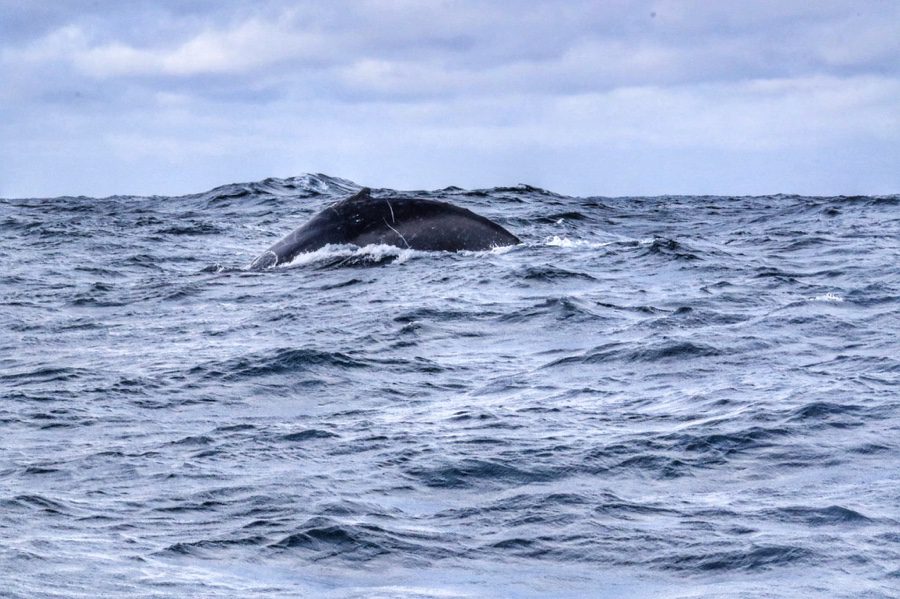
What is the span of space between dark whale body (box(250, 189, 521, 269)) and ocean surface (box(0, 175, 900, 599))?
273mm

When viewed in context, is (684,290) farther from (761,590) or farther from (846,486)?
(761,590)

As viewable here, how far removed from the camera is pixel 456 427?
36.6 ft

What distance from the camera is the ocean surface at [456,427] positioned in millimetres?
7766

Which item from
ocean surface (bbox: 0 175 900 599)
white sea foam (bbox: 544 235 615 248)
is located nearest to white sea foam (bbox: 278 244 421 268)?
ocean surface (bbox: 0 175 900 599)

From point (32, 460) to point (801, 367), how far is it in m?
7.18

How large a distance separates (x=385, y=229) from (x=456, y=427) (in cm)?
961

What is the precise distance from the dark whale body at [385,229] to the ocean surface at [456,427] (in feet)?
0.89

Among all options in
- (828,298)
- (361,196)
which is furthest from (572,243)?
(828,298)

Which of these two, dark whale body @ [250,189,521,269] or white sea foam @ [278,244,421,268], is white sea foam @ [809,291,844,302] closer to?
dark whale body @ [250,189,521,269]

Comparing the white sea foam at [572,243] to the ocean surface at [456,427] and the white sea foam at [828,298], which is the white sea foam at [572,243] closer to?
the ocean surface at [456,427]

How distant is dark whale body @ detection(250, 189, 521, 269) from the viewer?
20.4 meters

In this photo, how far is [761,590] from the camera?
725 cm

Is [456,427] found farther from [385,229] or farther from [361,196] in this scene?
[361,196]

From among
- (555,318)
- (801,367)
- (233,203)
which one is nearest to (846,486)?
(801,367)
